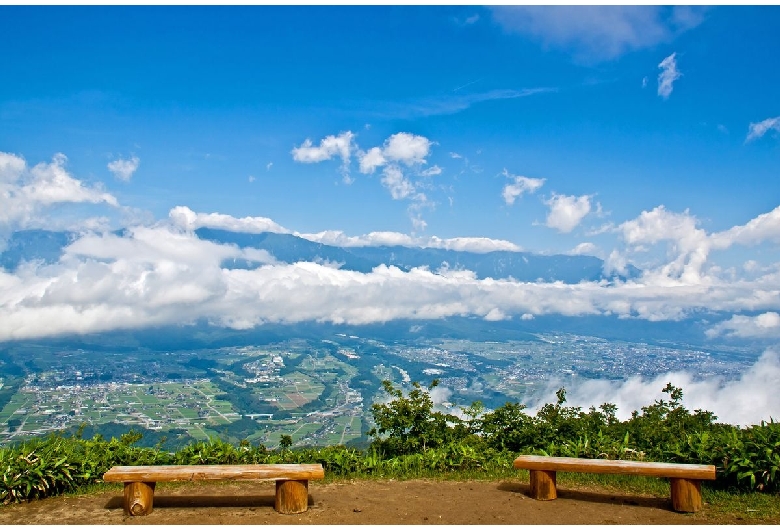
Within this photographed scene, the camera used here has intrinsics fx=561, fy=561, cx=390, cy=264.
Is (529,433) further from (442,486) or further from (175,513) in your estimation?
(175,513)

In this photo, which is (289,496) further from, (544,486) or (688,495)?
(688,495)

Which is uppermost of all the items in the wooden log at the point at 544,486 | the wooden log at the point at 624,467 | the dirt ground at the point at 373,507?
the wooden log at the point at 624,467

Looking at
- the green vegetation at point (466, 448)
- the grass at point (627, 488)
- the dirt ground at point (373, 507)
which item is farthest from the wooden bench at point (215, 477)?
the green vegetation at point (466, 448)

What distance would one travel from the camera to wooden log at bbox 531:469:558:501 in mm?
8500

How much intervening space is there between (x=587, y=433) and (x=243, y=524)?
706 cm

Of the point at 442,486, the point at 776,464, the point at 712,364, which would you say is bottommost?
the point at 712,364

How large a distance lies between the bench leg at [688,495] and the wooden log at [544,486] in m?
1.70

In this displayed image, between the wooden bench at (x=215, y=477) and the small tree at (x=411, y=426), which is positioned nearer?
the wooden bench at (x=215, y=477)

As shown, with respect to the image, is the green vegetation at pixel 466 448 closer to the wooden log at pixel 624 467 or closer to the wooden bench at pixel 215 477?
the wooden log at pixel 624 467

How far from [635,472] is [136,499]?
697cm

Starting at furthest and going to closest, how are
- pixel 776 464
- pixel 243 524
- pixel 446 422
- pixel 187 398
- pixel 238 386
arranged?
pixel 238 386 < pixel 187 398 < pixel 446 422 < pixel 776 464 < pixel 243 524

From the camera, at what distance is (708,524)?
7.36 metres

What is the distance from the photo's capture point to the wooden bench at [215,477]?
298 inches

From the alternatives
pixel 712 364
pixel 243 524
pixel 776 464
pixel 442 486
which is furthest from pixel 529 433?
pixel 712 364
